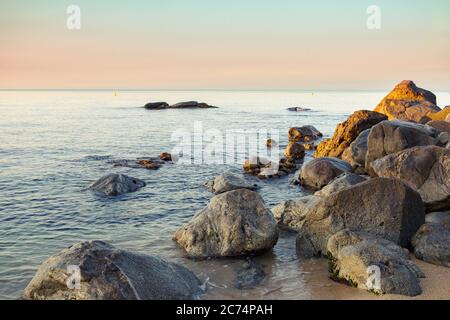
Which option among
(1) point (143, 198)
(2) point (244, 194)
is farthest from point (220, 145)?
(2) point (244, 194)

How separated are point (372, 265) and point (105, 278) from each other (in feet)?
20.8

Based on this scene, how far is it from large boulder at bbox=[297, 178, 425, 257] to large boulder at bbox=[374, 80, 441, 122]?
23.6m

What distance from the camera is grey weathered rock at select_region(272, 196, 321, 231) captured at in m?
16.6

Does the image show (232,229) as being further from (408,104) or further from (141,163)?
(408,104)

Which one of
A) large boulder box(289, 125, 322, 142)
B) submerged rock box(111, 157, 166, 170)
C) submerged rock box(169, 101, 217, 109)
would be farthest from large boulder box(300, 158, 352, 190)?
submerged rock box(169, 101, 217, 109)

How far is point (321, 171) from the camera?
2412cm

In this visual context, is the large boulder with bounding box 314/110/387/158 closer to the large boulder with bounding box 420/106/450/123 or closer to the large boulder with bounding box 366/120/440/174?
the large boulder with bounding box 420/106/450/123

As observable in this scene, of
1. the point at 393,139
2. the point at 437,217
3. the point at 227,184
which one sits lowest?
the point at 227,184

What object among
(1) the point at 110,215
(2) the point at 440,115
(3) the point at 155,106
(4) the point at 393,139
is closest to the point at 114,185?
(1) the point at 110,215

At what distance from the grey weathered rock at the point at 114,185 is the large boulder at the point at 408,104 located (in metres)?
23.1

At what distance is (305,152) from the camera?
3881cm

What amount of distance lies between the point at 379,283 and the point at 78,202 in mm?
14601

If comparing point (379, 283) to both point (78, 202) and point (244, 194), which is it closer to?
point (244, 194)
